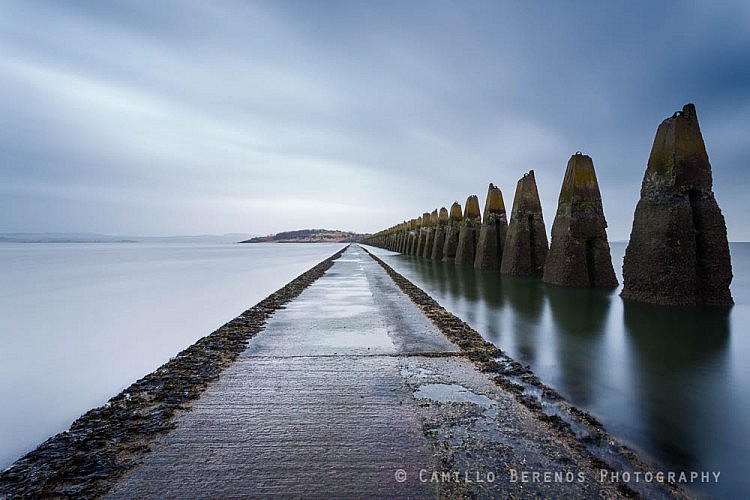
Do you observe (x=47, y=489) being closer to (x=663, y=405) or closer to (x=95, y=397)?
(x=95, y=397)

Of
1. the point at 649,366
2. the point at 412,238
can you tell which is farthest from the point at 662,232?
the point at 412,238

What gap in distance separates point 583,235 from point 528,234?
3.56 m

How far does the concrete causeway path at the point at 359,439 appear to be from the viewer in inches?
79.6

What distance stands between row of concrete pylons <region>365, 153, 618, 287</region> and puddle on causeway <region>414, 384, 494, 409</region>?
9.11 metres

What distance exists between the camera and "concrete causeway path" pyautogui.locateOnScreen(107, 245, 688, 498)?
2.02 m

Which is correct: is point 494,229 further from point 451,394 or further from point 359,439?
point 359,439

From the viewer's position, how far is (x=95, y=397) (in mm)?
4039

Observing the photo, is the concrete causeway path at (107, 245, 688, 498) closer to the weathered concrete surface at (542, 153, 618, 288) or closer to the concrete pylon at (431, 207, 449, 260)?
the weathered concrete surface at (542, 153, 618, 288)

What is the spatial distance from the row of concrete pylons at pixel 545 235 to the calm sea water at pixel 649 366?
1.94 meters

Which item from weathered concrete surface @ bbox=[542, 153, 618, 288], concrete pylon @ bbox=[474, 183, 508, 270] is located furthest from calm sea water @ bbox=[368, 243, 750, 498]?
concrete pylon @ bbox=[474, 183, 508, 270]

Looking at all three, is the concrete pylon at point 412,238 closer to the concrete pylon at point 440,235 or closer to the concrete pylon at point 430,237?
the concrete pylon at point 430,237

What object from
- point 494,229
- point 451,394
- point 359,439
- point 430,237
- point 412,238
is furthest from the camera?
point 412,238

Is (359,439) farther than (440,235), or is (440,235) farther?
(440,235)

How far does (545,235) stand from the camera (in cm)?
1458
